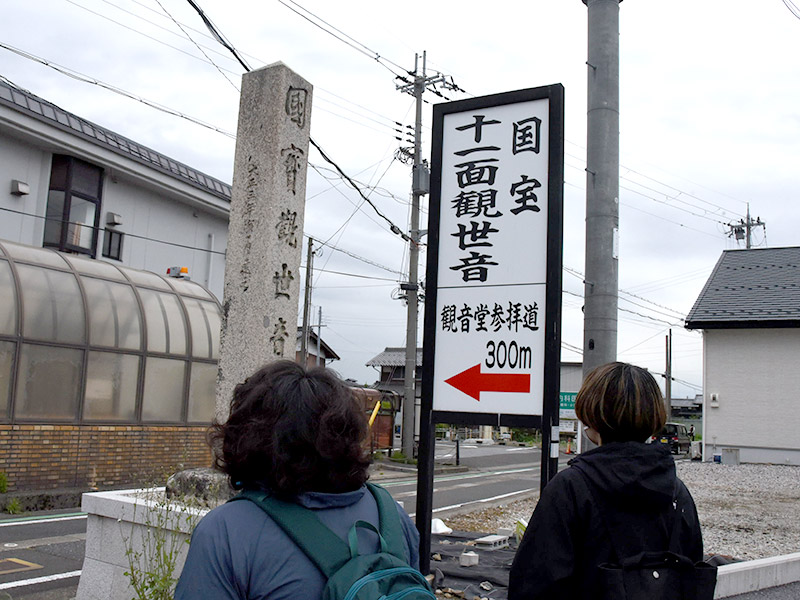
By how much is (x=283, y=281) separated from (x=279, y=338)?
54 cm

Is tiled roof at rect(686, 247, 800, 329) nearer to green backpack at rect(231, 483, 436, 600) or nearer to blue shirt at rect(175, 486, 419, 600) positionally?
green backpack at rect(231, 483, 436, 600)

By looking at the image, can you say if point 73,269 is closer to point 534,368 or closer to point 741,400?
point 534,368

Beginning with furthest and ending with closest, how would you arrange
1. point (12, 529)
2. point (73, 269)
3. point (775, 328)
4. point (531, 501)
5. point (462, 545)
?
point (775, 328), point (531, 501), point (73, 269), point (12, 529), point (462, 545)

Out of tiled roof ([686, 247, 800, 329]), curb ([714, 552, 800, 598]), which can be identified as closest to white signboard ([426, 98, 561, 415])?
curb ([714, 552, 800, 598])

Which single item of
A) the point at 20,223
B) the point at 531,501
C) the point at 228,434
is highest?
the point at 20,223

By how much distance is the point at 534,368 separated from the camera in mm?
5699

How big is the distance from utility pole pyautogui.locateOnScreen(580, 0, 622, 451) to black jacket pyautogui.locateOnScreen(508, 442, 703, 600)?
4304 millimetres

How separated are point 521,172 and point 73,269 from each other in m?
10.2

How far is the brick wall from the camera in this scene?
11.5m

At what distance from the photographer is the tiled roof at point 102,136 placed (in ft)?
50.5

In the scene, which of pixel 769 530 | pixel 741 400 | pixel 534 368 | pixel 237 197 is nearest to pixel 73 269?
pixel 237 197

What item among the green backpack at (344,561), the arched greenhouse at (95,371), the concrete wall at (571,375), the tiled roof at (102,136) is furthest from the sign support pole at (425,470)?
the concrete wall at (571,375)

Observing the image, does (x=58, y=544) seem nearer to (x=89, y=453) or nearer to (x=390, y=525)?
(x=89, y=453)

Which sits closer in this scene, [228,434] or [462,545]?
[228,434]
